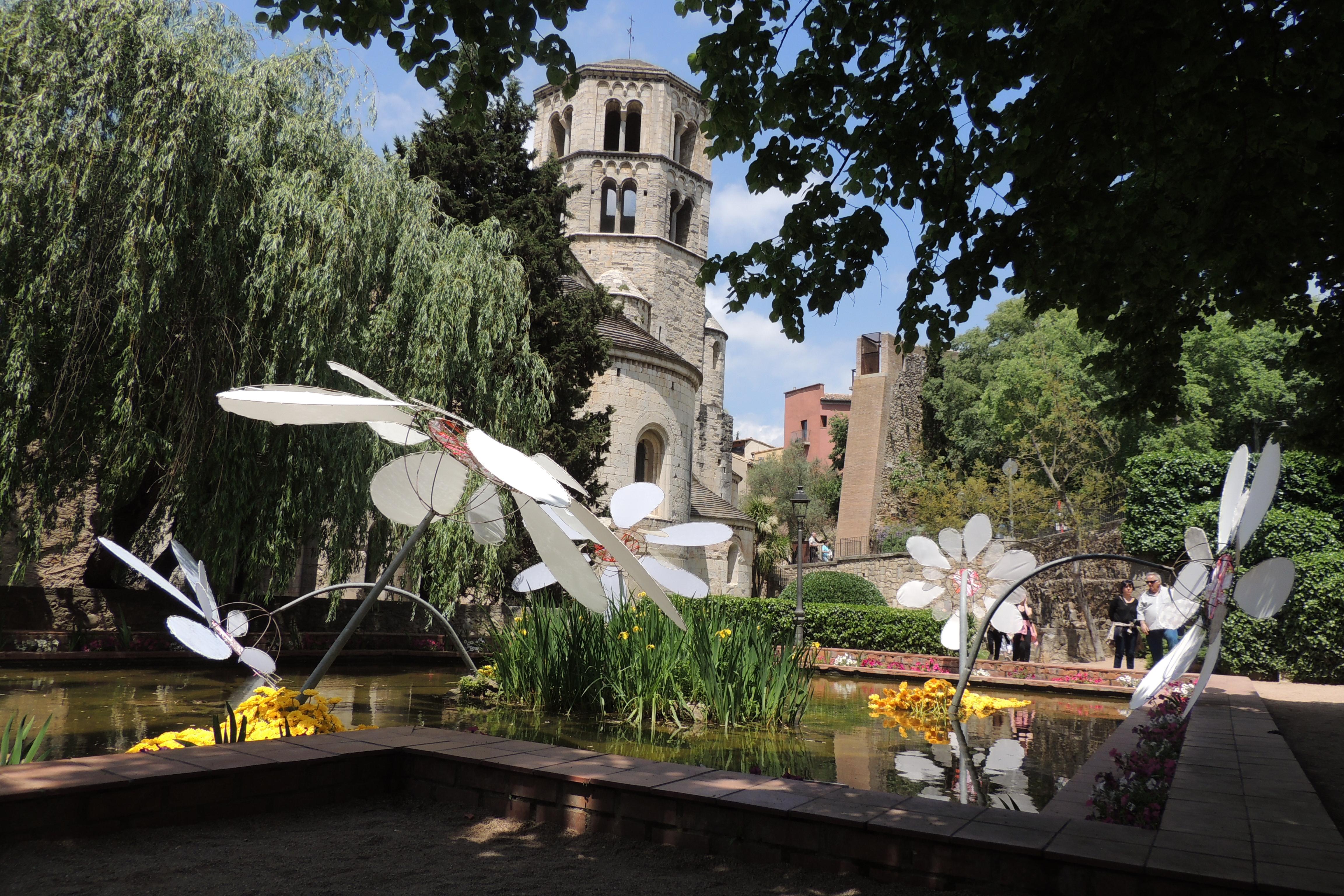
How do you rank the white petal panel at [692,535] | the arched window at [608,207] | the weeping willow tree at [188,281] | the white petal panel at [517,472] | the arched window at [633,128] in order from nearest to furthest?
the white petal panel at [517,472] → the white petal panel at [692,535] → the weeping willow tree at [188,281] → the arched window at [608,207] → the arched window at [633,128]

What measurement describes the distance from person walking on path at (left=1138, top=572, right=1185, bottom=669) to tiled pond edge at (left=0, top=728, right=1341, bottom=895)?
57.3 inches

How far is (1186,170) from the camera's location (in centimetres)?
530

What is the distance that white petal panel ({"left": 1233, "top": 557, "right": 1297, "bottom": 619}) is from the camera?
3686 mm

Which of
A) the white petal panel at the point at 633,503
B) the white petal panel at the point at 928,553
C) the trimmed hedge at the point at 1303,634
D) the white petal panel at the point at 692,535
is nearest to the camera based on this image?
the white petal panel at the point at 633,503

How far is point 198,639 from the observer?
5.09 metres

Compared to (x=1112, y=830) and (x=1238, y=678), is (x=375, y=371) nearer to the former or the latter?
(x=1112, y=830)

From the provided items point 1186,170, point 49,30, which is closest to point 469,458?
point 1186,170

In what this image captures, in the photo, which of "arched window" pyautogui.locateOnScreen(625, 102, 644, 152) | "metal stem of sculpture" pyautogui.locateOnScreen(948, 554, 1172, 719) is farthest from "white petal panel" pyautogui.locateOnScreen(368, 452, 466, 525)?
"arched window" pyautogui.locateOnScreen(625, 102, 644, 152)

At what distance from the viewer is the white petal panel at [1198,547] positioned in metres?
4.23

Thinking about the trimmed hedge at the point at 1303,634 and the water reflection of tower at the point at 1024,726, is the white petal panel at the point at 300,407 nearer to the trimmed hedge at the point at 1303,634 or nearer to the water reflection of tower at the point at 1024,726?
the water reflection of tower at the point at 1024,726

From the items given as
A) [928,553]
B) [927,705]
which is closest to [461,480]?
[928,553]

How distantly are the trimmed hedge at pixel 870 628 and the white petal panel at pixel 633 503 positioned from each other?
913 centimetres

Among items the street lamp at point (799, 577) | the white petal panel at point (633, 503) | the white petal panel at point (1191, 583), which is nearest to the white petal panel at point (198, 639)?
the white petal panel at point (633, 503)

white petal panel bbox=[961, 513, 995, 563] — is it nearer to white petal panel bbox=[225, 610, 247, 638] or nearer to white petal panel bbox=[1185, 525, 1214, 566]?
white petal panel bbox=[1185, 525, 1214, 566]
